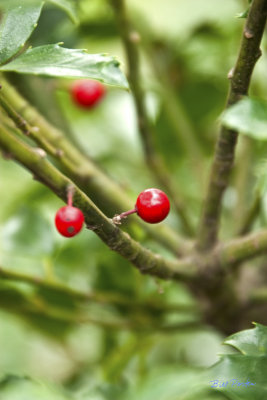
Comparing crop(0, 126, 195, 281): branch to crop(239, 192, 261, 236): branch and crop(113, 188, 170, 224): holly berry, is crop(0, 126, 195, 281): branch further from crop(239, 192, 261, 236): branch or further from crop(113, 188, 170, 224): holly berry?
crop(239, 192, 261, 236): branch

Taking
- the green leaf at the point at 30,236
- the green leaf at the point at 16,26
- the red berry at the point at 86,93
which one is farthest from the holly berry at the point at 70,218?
the red berry at the point at 86,93

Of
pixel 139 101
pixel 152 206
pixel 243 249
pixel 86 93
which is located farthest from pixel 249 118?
pixel 86 93

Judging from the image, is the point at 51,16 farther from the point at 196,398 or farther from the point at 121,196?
the point at 196,398

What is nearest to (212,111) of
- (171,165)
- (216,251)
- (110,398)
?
(171,165)

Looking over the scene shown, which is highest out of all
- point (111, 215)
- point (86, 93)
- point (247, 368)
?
point (86, 93)

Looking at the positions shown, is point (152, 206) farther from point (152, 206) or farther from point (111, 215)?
point (111, 215)

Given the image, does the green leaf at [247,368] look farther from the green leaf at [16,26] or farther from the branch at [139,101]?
the branch at [139,101]
